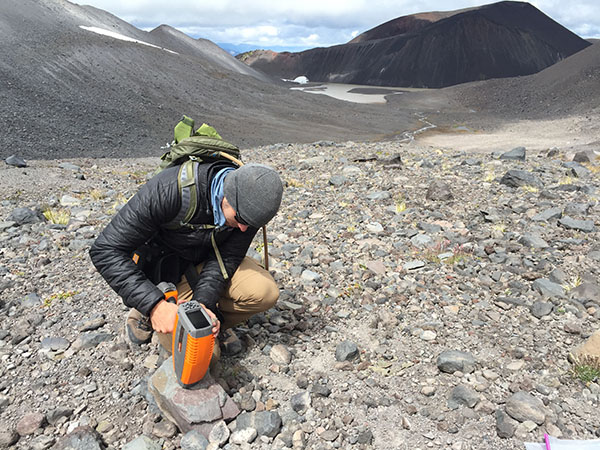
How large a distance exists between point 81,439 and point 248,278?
4.64 feet

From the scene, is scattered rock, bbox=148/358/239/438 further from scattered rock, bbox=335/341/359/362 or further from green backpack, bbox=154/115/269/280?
scattered rock, bbox=335/341/359/362

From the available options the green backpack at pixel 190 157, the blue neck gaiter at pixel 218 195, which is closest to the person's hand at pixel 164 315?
the green backpack at pixel 190 157

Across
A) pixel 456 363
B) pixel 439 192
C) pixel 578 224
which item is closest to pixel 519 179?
pixel 439 192

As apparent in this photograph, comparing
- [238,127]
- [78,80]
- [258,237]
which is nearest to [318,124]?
[238,127]

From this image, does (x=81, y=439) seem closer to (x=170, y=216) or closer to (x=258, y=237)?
(x=170, y=216)

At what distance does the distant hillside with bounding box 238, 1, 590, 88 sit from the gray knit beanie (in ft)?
203

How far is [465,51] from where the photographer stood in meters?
60.8

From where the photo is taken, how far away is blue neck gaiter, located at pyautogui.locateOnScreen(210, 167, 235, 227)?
2.88 m

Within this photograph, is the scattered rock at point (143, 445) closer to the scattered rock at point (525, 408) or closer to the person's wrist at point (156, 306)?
the person's wrist at point (156, 306)

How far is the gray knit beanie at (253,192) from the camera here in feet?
8.69

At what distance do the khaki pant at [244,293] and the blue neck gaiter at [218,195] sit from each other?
57cm

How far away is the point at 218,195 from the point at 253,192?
339 millimetres

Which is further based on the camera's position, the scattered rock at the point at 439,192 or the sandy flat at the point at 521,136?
the sandy flat at the point at 521,136

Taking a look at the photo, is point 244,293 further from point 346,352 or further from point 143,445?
point 143,445
